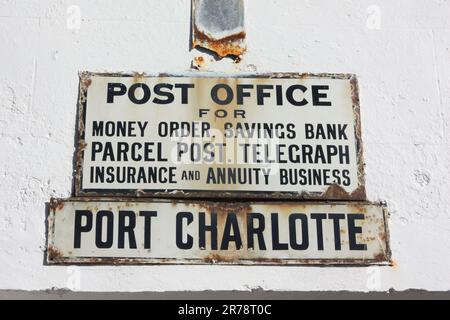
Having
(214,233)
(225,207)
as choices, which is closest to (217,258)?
(214,233)

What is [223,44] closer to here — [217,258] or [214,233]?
[214,233]

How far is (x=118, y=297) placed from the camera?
3949mm

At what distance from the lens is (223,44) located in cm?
436

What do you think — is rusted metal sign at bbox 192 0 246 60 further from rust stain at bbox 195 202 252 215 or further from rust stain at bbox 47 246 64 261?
rust stain at bbox 47 246 64 261

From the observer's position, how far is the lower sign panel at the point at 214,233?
3939mm

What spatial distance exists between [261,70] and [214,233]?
3.20 ft

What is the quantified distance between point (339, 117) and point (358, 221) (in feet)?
1.94

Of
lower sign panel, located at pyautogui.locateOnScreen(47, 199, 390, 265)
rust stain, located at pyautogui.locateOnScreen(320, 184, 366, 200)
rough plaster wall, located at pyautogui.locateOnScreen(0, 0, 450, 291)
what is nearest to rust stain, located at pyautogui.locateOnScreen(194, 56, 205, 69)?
rough plaster wall, located at pyautogui.locateOnScreen(0, 0, 450, 291)

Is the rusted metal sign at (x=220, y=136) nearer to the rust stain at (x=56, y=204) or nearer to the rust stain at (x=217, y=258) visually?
the rust stain at (x=56, y=204)

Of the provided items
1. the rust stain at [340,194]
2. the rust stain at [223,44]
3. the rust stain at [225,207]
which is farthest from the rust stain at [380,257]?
the rust stain at [223,44]

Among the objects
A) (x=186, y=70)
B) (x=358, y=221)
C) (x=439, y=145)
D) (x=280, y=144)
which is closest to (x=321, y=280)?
(x=358, y=221)

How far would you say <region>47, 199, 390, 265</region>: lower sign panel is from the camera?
12.9 feet

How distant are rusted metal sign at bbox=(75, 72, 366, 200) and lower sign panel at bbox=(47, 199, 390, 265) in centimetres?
A: 8
